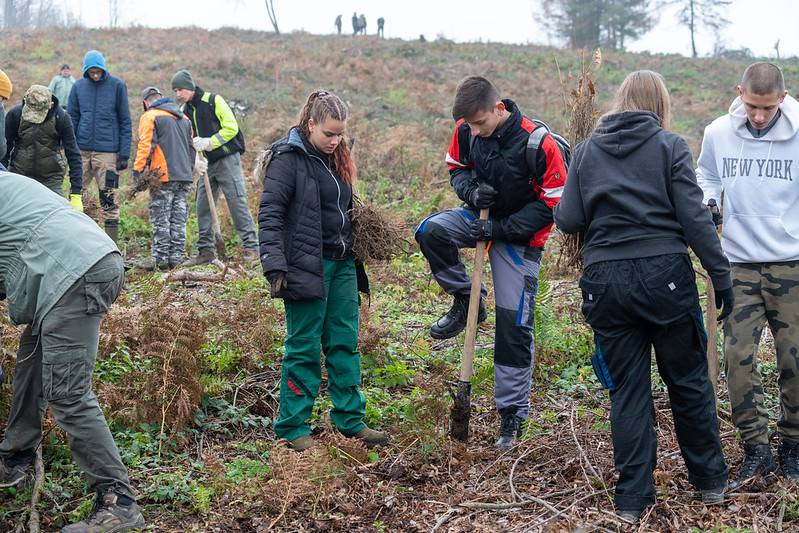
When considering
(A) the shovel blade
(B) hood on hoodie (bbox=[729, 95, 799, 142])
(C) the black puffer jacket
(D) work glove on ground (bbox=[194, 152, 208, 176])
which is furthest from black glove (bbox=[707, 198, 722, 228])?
(D) work glove on ground (bbox=[194, 152, 208, 176])

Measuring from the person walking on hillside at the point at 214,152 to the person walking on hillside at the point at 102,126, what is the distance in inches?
37.1

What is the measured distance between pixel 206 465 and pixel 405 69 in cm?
2767

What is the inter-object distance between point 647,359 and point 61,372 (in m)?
3.01

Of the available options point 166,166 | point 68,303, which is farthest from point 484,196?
point 166,166

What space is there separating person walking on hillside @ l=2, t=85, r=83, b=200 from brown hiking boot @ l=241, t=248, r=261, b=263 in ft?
7.99

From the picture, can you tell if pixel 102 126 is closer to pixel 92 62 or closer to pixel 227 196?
pixel 92 62

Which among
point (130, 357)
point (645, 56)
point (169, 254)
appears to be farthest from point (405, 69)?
point (130, 357)

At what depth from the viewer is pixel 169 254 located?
32.8 feet

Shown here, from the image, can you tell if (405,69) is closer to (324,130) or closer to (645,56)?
(645,56)

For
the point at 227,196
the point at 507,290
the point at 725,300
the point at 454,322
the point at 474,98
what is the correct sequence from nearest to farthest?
1. the point at 725,300
2. the point at 474,98
3. the point at 507,290
4. the point at 454,322
5. the point at 227,196

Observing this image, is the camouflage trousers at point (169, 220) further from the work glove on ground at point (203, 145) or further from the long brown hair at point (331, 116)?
the long brown hair at point (331, 116)

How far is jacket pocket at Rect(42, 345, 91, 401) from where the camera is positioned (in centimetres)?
385

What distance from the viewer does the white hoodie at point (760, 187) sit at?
4.36 meters

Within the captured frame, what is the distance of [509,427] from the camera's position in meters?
5.12
